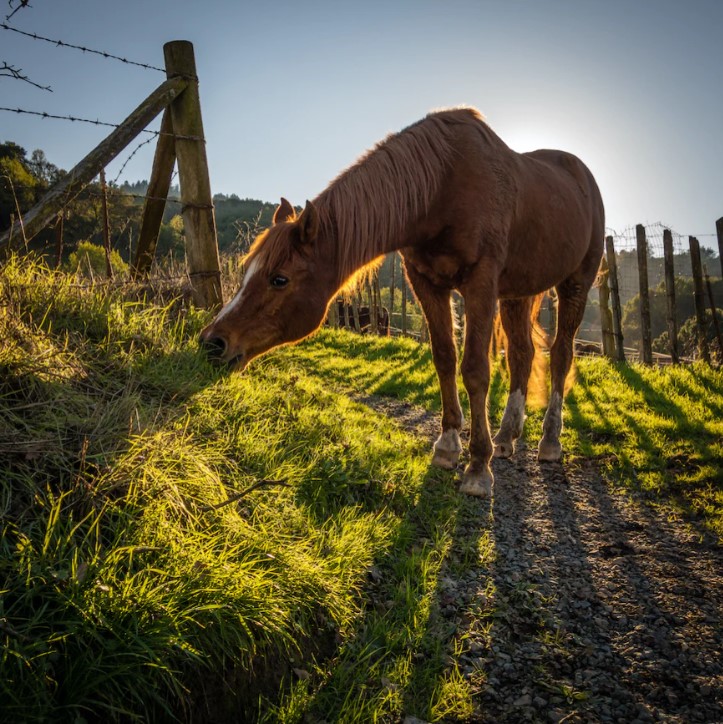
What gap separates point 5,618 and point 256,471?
1.48m

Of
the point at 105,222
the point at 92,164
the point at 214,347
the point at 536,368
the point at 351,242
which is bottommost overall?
the point at 536,368

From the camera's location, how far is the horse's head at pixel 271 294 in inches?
126

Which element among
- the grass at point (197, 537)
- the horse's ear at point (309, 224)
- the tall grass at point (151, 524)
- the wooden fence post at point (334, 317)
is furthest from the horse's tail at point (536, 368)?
the wooden fence post at point (334, 317)

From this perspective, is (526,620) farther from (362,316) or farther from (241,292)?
(362,316)

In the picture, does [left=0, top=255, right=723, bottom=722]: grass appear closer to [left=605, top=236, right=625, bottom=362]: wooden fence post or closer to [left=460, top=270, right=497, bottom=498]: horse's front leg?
[left=460, top=270, right=497, bottom=498]: horse's front leg

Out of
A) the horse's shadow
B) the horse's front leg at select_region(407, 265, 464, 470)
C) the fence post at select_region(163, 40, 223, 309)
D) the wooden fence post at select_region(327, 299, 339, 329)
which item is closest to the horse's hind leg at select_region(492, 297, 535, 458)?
the horse's front leg at select_region(407, 265, 464, 470)

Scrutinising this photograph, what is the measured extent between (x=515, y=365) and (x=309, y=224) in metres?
2.83

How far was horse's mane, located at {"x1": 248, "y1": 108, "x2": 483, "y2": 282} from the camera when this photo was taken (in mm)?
3316

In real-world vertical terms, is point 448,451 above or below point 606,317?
below

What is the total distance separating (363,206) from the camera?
3342 mm

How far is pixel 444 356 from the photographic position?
425cm

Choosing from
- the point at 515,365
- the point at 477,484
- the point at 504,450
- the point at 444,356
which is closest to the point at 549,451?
the point at 504,450

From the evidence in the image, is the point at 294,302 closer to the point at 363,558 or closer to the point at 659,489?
the point at 363,558

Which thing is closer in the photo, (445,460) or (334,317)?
(445,460)
